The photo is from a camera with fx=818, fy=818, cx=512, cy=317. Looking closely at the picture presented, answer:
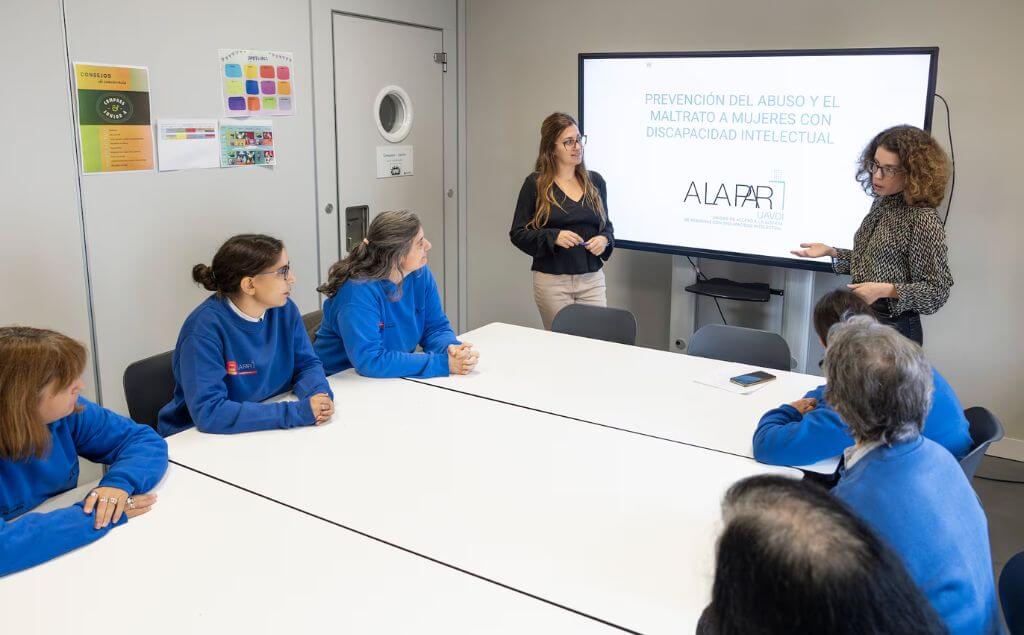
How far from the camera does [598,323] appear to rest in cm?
361

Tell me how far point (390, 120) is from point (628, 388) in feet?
9.16

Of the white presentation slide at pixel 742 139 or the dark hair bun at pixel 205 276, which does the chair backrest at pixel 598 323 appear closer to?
the white presentation slide at pixel 742 139

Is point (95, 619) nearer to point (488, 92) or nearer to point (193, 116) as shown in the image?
point (193, 116)

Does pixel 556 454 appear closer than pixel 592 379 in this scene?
Yes

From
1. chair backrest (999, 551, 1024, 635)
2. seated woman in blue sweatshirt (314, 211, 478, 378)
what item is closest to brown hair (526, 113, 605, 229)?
seated woman in blue sweatshirt (314, 211, 478, 378)

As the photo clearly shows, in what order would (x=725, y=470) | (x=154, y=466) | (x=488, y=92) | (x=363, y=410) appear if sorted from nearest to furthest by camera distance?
(x=154, y=466)
(x=725, y=470)
(x=363, y=410)
(x=488, y=92)

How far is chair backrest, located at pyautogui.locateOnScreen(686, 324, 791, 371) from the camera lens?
318cm

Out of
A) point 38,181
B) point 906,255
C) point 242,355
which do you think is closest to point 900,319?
point 906,255

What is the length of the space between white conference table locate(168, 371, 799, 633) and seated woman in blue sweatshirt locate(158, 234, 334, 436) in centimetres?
6

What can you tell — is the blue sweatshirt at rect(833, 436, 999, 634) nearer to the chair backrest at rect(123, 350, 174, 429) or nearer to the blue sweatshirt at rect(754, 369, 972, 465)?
the blue sweatshirt at rect(754, 369, 972, 465)

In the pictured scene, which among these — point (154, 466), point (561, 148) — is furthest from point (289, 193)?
point (154, 466)

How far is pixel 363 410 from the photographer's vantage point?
254cm

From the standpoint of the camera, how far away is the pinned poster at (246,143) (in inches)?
152

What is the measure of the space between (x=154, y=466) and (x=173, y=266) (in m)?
1.93
